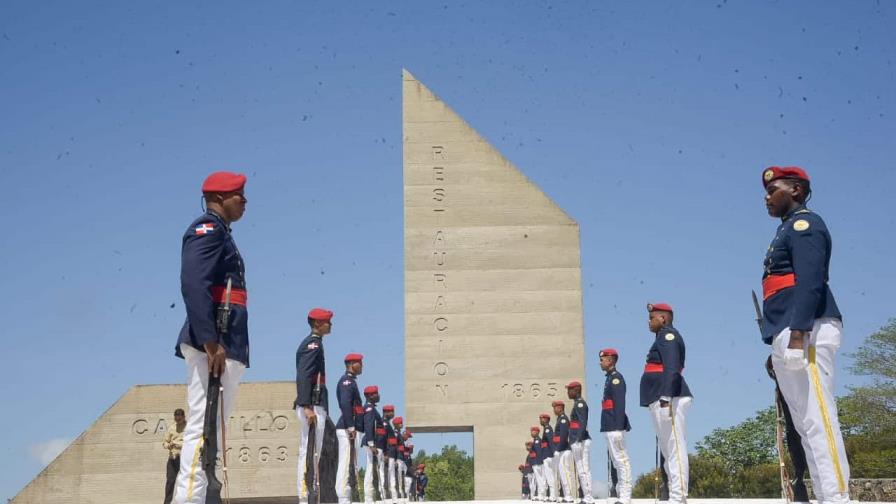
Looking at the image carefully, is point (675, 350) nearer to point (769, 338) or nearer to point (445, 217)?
point (769, 338)

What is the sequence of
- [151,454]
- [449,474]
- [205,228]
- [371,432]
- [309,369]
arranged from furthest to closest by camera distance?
[449,474]
[151,454]
[371,432]
[309,369]
[205,228]

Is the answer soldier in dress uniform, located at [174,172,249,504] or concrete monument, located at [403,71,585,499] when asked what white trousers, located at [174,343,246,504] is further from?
concrete monument, located at [403,71,585,499]

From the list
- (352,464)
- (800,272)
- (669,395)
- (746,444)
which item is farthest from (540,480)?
(746,444)

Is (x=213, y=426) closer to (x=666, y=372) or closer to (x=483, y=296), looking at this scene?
(x=666, y=372)

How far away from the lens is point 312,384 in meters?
10.0

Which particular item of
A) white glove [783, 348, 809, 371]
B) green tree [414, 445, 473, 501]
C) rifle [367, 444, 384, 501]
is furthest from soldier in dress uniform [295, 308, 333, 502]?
green tree [414, 445, 473, 501]

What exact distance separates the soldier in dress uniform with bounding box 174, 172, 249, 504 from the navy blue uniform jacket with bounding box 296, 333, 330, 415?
444cm

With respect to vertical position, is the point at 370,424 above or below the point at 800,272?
below

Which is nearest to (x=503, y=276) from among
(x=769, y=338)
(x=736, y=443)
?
(x=769, y=338)

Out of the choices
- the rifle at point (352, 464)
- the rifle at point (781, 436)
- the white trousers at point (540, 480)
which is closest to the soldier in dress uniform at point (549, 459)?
the white trousers at point (540, 480)

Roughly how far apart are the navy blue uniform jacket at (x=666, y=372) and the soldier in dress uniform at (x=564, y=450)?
715 cm

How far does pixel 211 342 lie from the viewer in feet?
16.9

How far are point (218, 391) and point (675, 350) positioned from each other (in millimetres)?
5315

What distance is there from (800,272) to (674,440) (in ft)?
12.7
